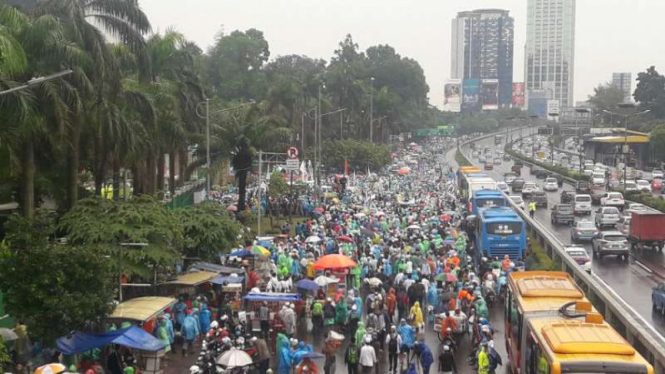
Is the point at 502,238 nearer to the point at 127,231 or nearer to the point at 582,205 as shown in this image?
the point at 127,231

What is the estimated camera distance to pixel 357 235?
34.7 m

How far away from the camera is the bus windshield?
107ft

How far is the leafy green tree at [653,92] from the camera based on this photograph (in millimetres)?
131000

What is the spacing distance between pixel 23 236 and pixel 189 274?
689 cm

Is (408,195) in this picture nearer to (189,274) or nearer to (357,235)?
(357,235)

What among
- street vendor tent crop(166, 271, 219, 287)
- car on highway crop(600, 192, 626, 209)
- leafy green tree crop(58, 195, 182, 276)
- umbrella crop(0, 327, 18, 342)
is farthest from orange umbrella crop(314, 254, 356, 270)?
car on highway crop(600, 192, 626, 209)

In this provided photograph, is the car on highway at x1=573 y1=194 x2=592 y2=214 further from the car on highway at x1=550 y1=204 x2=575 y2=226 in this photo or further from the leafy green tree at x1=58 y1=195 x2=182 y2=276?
the leafy green tree at x1=58 y1=195 x2=182 y2=276

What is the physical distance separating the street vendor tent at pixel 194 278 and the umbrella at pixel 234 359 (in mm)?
7155

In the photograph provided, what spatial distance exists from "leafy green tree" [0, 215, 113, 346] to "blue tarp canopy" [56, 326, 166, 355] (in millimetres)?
202

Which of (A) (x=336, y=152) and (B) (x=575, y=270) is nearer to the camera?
(B) (x=575, y=270)

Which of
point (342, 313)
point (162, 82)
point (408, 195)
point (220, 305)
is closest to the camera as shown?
point (342, 313)

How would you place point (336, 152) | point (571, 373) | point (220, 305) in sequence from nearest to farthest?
point (571, 373) → point (220, 305) → point (336, 152)

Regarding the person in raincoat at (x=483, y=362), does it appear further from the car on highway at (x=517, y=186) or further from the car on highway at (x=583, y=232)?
the car on highway at (x=517, y=186)

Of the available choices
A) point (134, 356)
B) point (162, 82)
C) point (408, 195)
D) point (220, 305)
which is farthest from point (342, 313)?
point (408, 195)
